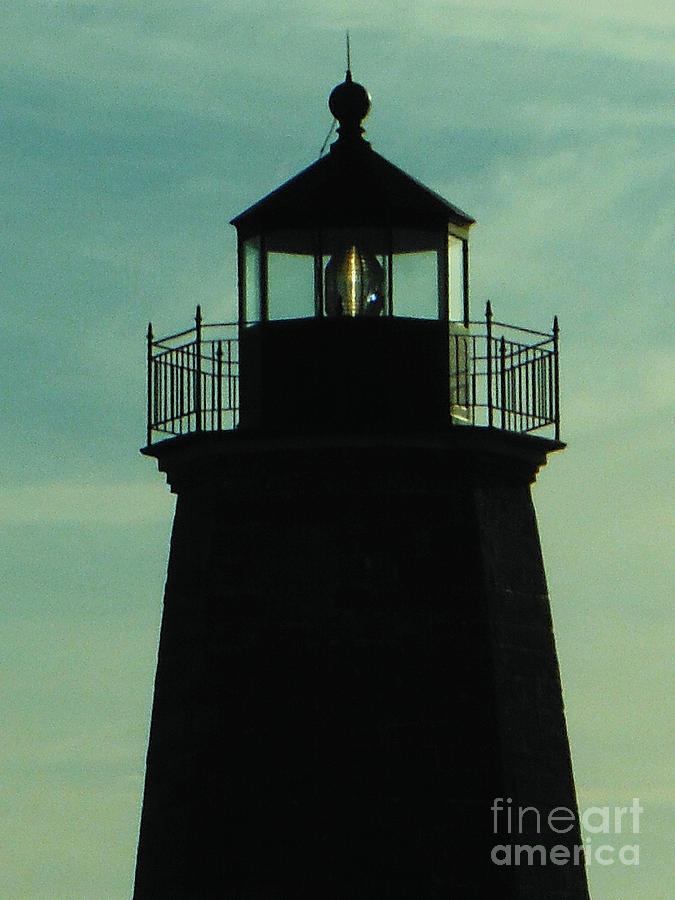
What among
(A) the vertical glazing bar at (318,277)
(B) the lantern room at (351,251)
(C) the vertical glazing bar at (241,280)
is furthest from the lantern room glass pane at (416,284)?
(C) the vertical glazing bar at (241,280)

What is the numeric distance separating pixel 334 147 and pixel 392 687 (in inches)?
172

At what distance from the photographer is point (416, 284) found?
2186 cm

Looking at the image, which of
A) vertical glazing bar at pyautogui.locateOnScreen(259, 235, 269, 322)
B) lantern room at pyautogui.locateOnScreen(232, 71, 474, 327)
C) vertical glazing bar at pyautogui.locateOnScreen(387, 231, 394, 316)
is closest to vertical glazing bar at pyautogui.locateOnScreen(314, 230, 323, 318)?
lantern room at pyautogui.locateOnScreen(232, 71, 474, 327)

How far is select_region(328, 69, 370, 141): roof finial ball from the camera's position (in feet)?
72.6

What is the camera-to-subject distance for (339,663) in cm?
2125

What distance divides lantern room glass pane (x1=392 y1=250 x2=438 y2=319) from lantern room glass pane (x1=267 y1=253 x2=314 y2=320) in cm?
66

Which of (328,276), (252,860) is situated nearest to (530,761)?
(252,860)

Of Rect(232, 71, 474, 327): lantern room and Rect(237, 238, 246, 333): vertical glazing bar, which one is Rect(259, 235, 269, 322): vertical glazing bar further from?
Rect(237, 238, 246, 333): vertical glazing bar

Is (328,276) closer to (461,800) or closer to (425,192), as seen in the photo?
(425,192)

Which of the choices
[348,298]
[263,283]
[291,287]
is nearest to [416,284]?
[348,298]

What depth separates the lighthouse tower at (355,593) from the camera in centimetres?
2105

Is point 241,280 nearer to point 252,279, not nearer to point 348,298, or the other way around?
point 252,279

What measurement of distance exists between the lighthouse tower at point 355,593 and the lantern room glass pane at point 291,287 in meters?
0.02

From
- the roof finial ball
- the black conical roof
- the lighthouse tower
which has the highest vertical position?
the roof finial ball
